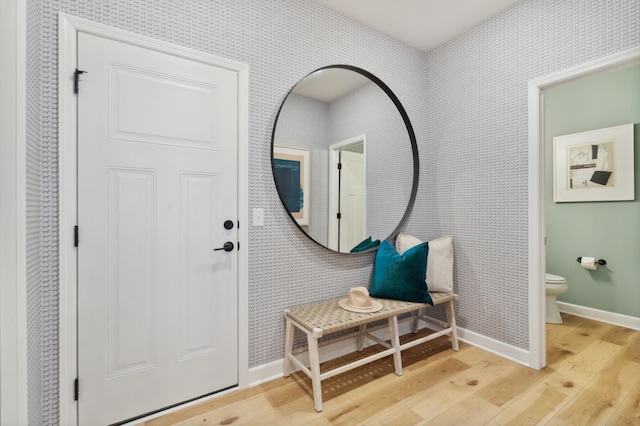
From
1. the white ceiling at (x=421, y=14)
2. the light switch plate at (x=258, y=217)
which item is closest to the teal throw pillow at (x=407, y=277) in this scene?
the light switch plate at (x=258, y=217)

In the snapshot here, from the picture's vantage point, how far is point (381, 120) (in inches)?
97.7

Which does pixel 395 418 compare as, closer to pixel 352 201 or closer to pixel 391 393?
pixel 391 393

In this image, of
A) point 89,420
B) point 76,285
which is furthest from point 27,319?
point 89,420

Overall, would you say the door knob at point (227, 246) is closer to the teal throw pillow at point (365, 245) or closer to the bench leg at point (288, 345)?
the bench leg at point (288, 345)

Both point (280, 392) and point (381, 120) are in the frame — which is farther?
point (381, 120)

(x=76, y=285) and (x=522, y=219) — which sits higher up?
(x=522, y=219)

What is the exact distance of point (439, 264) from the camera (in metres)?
2.47

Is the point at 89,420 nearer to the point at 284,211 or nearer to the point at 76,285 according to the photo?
the point at 76,285

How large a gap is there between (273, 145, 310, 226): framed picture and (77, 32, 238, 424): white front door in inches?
11.4

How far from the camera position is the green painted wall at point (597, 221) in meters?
2.80

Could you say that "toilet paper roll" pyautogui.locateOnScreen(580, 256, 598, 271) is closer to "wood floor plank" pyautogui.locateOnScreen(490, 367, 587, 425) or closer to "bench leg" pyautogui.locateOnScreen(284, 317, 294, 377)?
"wood floor plank" pyautogui.locateOnScreen(490, 367, 587, 425)

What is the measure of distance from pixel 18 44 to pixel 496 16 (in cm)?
281

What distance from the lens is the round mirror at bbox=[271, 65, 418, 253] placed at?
206 cm

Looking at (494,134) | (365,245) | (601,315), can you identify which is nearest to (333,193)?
(365,245)
